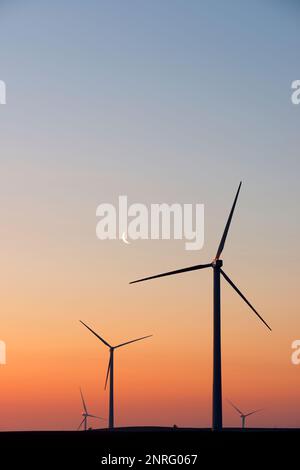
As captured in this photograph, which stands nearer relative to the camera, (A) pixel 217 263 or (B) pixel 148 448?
(B) pixel 148 448

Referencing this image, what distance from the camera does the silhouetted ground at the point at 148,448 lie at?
8412 centimetres

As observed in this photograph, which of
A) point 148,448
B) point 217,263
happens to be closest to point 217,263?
point 217,263

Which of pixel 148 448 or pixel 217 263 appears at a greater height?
pixel 217 263

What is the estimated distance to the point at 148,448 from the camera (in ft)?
293

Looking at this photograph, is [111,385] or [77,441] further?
[111,385]

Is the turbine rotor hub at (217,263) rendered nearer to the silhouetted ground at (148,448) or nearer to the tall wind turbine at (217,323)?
Answer: the tall wind turbine at (217,323)

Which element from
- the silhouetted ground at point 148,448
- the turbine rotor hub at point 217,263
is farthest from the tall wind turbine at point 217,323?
the silhouetted ground at point 148,448

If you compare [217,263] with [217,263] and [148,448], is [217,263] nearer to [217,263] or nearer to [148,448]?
[217,263]

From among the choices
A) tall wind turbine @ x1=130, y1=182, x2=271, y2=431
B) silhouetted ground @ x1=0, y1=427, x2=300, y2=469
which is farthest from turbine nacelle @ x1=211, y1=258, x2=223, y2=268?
silhouetted ground @ x1=0, y1=427, x2=300, y2=469
